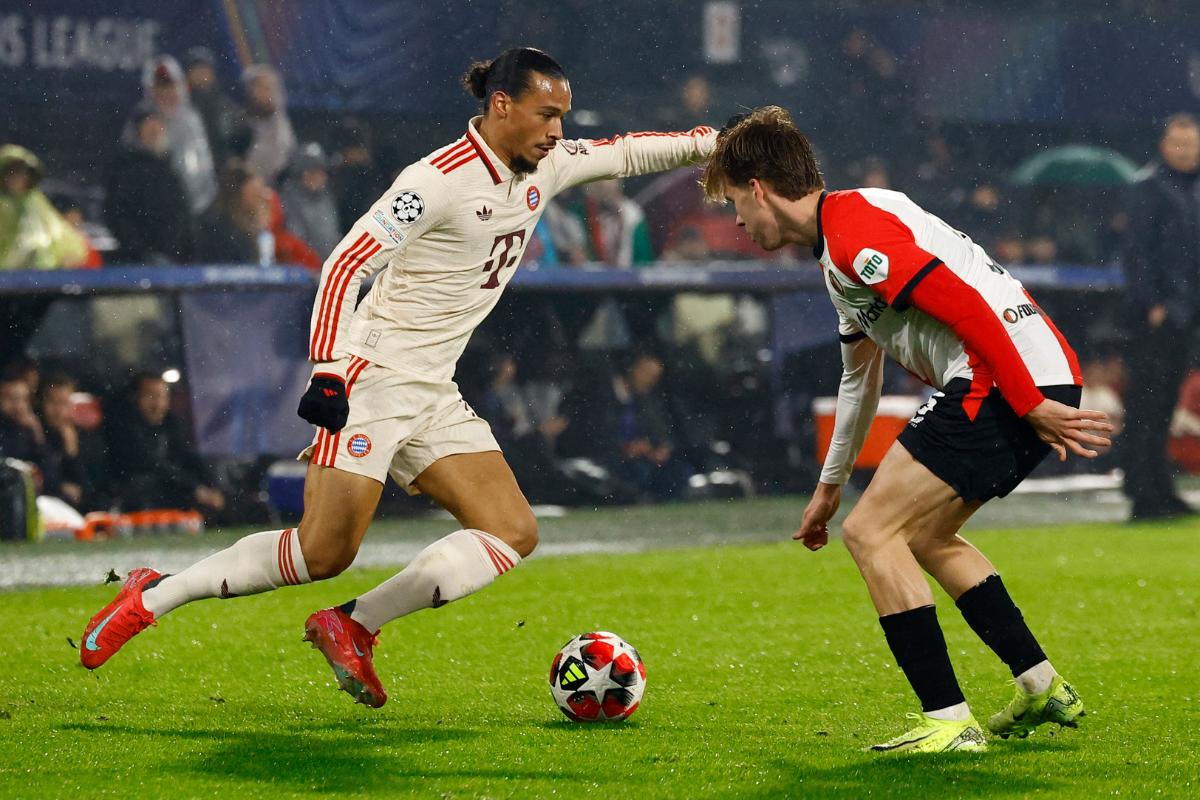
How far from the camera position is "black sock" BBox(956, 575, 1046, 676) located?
462 centimetres

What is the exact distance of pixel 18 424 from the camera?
996cm

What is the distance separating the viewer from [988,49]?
14.0m

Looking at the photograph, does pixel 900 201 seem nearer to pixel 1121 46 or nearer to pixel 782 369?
pixel 782 369

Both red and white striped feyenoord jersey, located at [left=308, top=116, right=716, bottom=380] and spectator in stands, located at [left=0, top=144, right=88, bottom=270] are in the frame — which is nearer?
red and white striped feyenoord jersey, located at [left=308, top=116, right=716, bottom=380]

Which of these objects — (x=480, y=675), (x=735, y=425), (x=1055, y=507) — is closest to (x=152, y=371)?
(x=735, y=425)

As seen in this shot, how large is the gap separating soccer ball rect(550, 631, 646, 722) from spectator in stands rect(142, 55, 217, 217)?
660 centimetres

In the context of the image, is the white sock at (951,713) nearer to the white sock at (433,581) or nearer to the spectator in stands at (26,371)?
the white sock at (433,581)

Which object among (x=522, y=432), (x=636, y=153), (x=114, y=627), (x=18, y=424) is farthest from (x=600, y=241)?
(x=114, y=627)

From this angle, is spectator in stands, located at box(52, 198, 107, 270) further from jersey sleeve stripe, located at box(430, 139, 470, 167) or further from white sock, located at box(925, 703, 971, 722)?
white sock, located at box(925, 703, 971, 722)

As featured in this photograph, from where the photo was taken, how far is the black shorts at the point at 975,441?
436 centimetres

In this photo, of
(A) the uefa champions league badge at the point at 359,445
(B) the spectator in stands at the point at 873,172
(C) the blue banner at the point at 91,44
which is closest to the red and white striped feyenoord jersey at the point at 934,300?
(A) the uefa champions league badge at the point at 359,445

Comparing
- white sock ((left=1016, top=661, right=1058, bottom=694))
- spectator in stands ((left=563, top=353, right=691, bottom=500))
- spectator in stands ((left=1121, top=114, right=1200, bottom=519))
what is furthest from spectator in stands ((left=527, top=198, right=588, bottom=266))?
white sock ((left=1016, top=661, right=1058, bottom=694))

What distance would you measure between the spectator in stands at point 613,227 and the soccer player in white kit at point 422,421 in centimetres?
668

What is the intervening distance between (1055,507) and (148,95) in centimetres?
684
